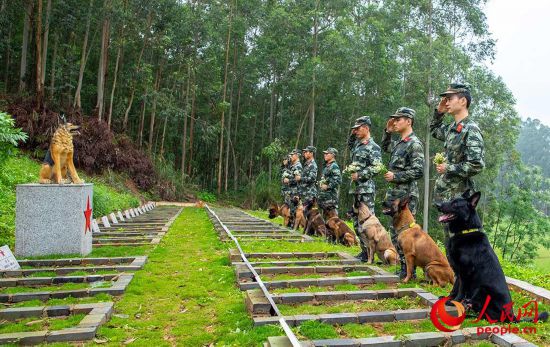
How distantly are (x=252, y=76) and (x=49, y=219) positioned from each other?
25.3 metres

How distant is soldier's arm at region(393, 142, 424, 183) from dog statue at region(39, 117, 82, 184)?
5.23 m

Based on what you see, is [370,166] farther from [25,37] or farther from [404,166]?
[25,37]

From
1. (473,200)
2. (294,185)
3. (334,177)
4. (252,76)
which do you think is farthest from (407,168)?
(252,76)

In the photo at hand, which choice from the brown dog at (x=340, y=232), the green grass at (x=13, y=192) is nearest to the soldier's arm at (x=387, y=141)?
the brown dog at (x=340, y=232)

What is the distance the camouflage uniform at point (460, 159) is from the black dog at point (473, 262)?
1.51 ft

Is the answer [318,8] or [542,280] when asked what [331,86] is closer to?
[318,8]

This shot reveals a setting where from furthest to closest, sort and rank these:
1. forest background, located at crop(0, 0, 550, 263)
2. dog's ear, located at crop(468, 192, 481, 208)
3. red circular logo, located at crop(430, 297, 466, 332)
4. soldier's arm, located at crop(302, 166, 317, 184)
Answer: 1. forest background, located at crop(0, 0, 550, 263)
2. soldier's arm, located at crop(302, 166, 317, 184)
3. dog's ear, located at crop(468, 192, 481, 208)
4. red circular logo, located at crop(430, 297, 466, 332)

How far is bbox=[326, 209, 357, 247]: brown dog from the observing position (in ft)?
25.9

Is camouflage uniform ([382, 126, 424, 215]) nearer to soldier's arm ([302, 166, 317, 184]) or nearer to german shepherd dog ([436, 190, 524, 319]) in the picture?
german shepherd dog ([436, 190, 524, 319])

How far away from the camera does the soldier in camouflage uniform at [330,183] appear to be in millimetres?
8484

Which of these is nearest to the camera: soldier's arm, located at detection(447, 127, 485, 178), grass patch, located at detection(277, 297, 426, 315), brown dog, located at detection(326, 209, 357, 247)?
grass patch, located at detection(277, 297, 426, 315)

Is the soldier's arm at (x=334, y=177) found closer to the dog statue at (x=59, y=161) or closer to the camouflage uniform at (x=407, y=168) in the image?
the camouflage uniform at (x=407, y=168)

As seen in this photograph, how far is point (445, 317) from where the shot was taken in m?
3.58

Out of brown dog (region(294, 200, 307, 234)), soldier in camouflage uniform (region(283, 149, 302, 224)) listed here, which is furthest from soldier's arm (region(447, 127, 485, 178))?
soldier in camouflage uniform (region(283, 149, 302, 224))
